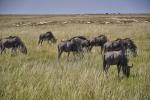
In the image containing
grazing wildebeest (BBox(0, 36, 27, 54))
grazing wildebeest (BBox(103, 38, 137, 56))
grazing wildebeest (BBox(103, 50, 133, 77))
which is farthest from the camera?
grazing wildebeest (BBox(0, 36, 27, 54))

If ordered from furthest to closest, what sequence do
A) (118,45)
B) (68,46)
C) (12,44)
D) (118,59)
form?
(12,44), (118,45), (68,46), (118,59)

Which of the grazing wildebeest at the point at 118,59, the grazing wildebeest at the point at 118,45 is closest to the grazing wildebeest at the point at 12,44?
the grazing wildebeest at the point at 118,45

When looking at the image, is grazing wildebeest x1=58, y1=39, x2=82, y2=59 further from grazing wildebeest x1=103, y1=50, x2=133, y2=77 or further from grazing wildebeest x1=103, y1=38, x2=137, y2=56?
grazing wildebeest x1=103, y1=50, x2=133, y2=77

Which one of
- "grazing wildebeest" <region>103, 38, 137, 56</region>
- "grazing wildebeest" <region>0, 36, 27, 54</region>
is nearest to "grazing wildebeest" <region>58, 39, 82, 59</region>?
"grazing wildebeest" <region>103, 38, 137, 56</region>

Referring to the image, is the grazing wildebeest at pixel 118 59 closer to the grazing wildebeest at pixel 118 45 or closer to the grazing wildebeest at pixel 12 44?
the grazing wildebeest at pixel 118 45

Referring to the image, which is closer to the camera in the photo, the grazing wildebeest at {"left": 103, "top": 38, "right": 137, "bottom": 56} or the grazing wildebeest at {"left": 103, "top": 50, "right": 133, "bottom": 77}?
the grazing wildebeest at {"left": 103, "top": 50, "right": 133, "bottom": 77}

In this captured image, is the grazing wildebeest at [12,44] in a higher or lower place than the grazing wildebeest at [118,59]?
lower

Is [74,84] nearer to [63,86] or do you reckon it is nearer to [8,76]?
[63,86]

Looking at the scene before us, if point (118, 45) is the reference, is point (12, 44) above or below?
below

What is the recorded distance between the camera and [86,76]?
7898 mm

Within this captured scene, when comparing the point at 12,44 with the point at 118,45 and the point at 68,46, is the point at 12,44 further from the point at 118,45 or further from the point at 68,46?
the point at 118,45

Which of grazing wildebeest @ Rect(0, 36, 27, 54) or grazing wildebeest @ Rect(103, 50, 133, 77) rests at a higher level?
grazing wildebeest @ Rect(103, 50, 133, 77)

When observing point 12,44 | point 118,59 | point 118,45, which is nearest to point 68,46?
point 118,45

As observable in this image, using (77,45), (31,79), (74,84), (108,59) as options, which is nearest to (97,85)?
(74,84)
